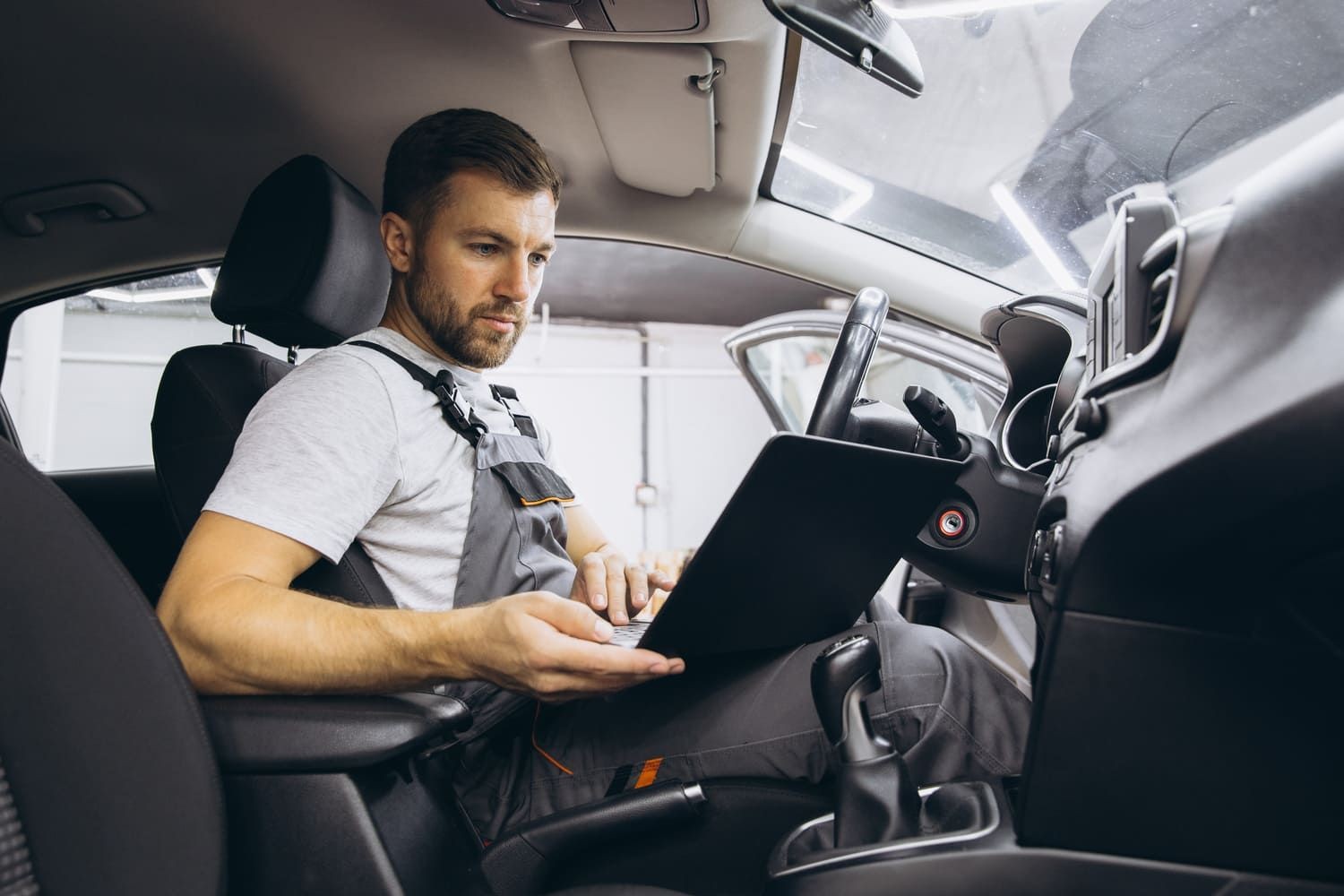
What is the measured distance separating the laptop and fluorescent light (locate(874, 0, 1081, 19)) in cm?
99

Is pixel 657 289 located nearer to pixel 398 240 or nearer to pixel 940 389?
pixel 940 389

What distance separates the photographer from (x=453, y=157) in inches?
48.3

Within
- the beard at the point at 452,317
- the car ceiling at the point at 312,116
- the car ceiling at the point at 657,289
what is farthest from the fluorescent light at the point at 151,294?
the car ceiling at the point at 657,289

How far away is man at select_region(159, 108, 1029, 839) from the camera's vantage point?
759mm

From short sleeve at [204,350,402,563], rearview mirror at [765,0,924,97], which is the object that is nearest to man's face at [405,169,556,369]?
short sleeve at [204,350,402,563]

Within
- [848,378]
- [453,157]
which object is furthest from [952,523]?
[453,157]

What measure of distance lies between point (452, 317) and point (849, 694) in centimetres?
81

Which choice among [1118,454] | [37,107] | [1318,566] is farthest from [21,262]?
[1318,566]

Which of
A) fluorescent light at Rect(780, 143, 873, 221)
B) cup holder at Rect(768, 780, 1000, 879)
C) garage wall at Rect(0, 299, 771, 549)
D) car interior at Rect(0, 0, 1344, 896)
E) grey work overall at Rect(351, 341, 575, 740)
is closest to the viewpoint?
car interior at Rect(0, 0, 1344, 896)

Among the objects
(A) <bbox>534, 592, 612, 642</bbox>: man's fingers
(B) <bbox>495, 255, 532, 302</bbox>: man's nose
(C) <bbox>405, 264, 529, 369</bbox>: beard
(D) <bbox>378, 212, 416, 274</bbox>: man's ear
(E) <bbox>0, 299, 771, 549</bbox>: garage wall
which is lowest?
(E) <bbox>0, 299, 771, 549</bbox>: garage wall

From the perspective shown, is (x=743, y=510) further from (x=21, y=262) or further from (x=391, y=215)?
(x=21, y=262)

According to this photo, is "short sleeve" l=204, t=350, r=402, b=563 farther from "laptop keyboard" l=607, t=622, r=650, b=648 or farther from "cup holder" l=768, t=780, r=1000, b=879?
"cup holder" l=768, t=780, r=1000, b=879

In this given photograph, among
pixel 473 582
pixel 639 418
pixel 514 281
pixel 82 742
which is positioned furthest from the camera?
pixel 639 418

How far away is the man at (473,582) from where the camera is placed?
76cm
